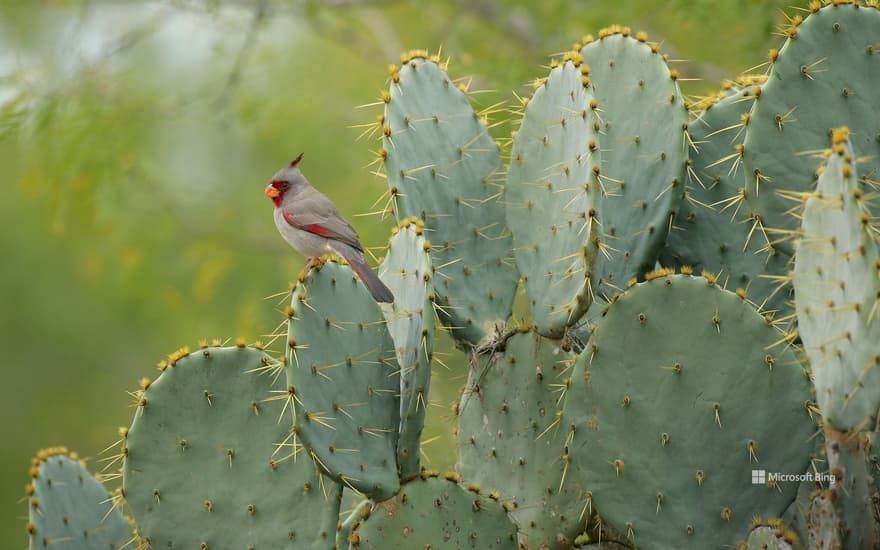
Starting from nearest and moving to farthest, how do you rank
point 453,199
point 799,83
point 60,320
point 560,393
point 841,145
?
point 841,145, point 799,83, point 560,393, point 453,199, point 60,320

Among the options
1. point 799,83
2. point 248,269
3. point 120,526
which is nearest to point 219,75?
point 248,269

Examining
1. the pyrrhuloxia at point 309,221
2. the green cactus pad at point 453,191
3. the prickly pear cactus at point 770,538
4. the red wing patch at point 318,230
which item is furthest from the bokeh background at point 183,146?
the prickly pear cactus at point 770,538

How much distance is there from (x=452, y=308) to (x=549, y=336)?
35 centimetres

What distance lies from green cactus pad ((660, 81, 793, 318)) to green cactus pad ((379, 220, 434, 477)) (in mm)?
899

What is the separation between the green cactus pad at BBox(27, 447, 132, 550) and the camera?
3434mm

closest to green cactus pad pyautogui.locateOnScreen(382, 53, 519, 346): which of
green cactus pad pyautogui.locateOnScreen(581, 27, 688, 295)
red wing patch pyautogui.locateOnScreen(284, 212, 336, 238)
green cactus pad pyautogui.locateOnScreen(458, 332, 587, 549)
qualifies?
green cactus pad pyautogui.locateOnScreen(458, 332, 587, 549)

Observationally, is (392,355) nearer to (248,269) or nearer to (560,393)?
(560,393)

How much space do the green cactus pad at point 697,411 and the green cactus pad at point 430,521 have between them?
0.36 metres

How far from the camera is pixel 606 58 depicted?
338 centimetres

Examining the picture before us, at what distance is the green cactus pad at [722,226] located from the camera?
3389 mm

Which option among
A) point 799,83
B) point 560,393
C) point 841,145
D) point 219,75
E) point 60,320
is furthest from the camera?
point 60,320

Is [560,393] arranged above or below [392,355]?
below

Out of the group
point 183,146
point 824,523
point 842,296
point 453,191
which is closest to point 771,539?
point 824,523

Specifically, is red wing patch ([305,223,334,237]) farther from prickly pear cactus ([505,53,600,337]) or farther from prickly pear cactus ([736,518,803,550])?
prickly pear cactus ([736,518,803,550])
